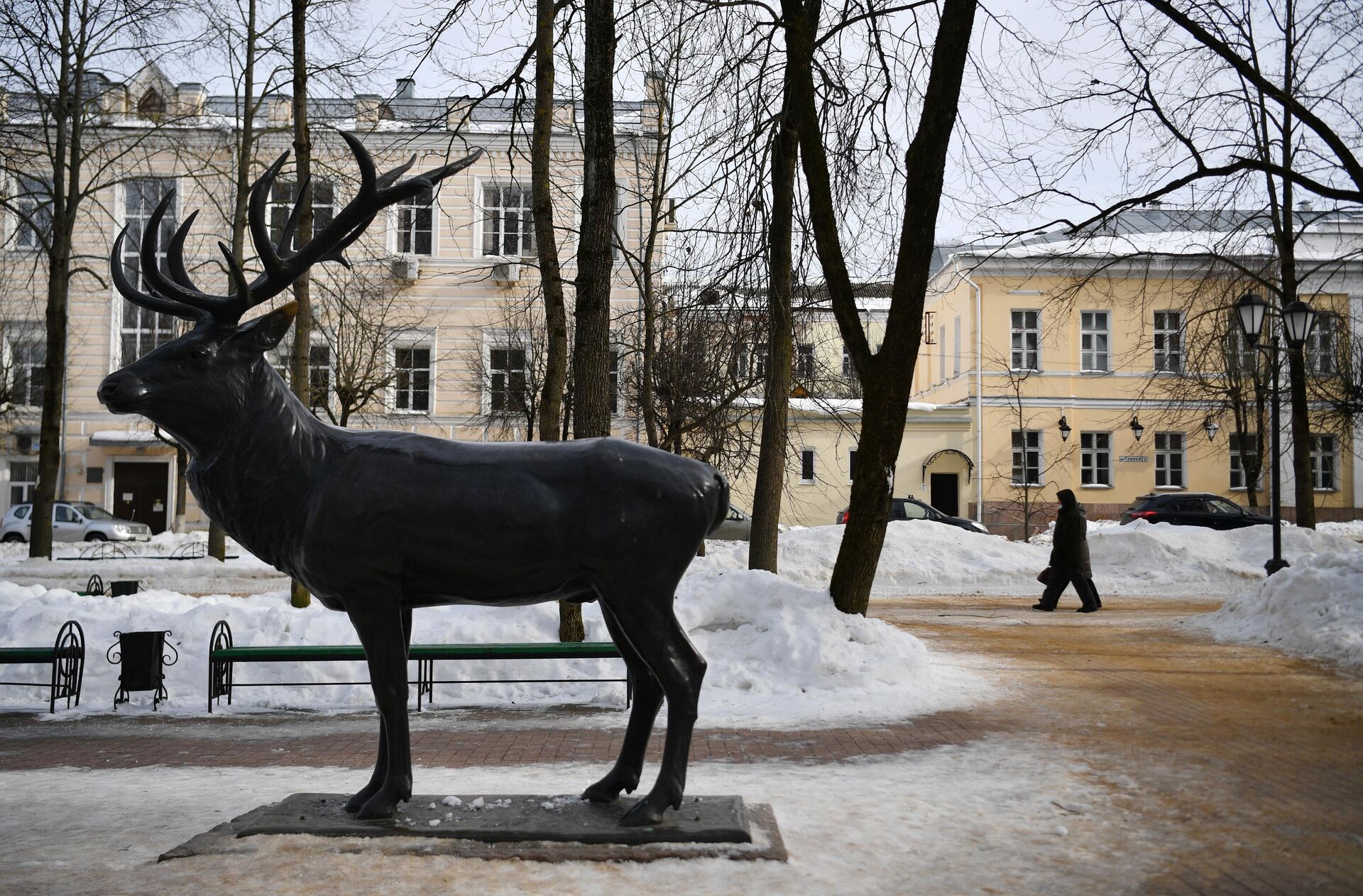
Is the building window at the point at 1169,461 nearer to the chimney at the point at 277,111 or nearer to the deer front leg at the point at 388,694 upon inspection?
the chimney at the point at 277,111

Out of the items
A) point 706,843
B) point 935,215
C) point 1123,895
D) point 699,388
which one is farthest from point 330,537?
point 699,388

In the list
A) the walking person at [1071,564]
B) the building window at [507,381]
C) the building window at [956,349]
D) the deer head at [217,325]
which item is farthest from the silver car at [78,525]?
the deer head at [217,325]

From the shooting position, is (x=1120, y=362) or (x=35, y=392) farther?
(x=1120, y=362)

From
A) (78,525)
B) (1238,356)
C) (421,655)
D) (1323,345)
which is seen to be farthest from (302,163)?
(1323,345)

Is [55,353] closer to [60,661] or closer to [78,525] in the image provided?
[60,661]

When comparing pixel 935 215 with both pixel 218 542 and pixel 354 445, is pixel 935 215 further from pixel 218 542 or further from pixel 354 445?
pixel 218 542

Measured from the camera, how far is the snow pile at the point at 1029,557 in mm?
24344

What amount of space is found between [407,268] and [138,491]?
12.3m

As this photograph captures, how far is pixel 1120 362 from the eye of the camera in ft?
139

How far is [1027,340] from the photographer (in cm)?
4322

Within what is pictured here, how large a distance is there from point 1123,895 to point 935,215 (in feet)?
26.2

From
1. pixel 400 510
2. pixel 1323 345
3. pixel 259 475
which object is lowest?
pixel 400 510

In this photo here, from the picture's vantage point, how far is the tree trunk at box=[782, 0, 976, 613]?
11445 mm

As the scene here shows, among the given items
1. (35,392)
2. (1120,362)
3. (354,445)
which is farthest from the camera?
(1120,362)
